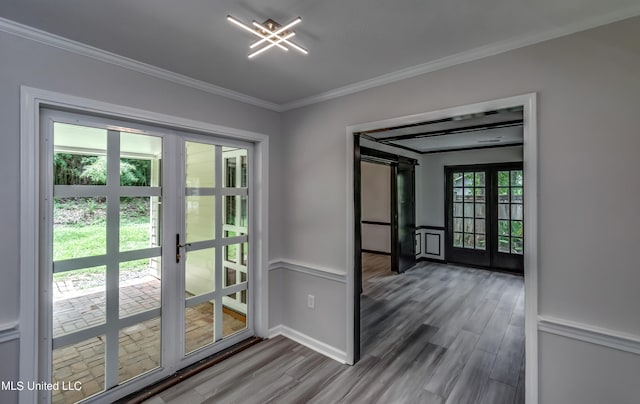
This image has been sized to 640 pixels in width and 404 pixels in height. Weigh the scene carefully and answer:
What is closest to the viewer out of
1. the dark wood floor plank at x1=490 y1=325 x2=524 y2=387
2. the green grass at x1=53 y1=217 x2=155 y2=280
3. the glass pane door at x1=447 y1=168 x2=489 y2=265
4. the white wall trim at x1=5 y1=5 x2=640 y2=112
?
the white wall trim at x1=5 y1=5 x2=640 y2=112

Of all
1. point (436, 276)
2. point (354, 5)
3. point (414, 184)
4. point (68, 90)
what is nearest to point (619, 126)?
point (354, 5)

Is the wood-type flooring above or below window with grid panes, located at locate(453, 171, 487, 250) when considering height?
below

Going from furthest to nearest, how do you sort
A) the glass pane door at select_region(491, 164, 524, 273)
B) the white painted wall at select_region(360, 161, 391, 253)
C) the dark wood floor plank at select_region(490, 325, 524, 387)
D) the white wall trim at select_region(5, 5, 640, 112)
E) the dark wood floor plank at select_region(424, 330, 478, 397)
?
the white painted wall at select_region(360, 161, 391, 253) → the glass pane door at select_region(491, 164, 524, 273) → the dark wood floor plank at select_region(490, 325, 524, 387) → the dark wood floor plank at select_region(424, 330, 478, 397) → the white wall trim at select_region(5, 5, 640, 112)

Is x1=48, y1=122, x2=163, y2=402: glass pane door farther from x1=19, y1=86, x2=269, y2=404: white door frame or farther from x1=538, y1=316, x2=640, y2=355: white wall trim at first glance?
x1=538, y1=316, x2=640, y2=355: white wall trim

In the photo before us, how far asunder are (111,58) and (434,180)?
6044 millimetres

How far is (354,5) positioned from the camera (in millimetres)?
1475

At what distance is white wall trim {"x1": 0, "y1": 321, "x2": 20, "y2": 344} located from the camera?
1.62 m

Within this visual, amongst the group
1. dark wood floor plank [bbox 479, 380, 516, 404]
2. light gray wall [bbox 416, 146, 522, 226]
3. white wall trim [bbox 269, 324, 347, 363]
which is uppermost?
light gray wall [bbox 416, 146, 522, 226]

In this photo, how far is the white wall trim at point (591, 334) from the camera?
4.97 ft

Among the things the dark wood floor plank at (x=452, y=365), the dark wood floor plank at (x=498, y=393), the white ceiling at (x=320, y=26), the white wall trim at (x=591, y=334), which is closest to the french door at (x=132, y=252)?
the white ceiling at (x=320, y=26)

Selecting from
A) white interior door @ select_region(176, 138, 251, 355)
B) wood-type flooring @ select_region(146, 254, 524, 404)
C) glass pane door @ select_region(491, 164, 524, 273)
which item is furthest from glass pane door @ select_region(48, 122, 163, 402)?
glass pane door @ select_region(491, 164, 524, 273)

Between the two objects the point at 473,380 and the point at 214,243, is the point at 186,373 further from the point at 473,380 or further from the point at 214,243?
the point at 473,380

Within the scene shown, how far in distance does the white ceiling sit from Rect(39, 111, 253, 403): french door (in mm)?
626

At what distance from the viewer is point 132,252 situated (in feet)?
7.35
